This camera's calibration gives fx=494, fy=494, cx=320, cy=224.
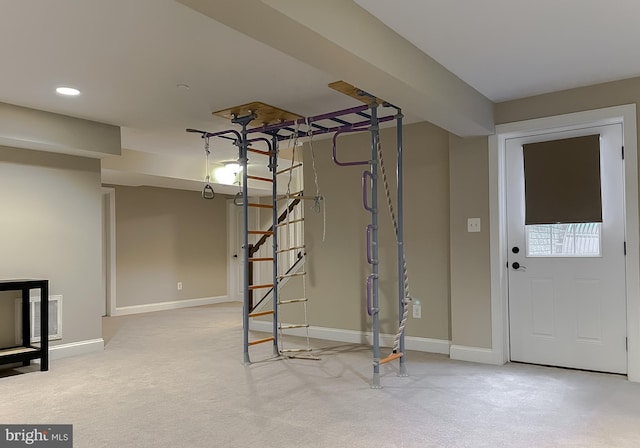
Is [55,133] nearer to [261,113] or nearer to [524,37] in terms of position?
[261,113]

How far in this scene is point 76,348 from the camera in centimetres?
477

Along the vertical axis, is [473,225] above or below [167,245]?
above

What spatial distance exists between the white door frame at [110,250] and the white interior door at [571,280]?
18.7 feet

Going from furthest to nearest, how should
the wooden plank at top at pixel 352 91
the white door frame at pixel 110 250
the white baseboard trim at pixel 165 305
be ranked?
the white baseboard trim at pixel 165 305 → the white door frame at pixel 110 250 → the wooden plank at top at pixel 352 91

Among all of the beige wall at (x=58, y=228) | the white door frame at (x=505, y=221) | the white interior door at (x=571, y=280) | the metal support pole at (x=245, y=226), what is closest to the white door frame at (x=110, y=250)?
the beige wall at (x=58, y=228)

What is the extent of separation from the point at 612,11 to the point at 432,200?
2403 mm

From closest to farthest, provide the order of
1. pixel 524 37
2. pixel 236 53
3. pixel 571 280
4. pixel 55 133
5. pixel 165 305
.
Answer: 1. pixel 524 37
2. pixel 236 53
3. pixel 571 280
4. pixel 55 133
5. pixel 165 305

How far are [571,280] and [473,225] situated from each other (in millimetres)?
888

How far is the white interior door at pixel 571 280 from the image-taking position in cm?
380

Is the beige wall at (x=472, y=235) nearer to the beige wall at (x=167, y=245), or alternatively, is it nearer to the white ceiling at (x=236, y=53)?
the white ceiling at (x=236, y=53)

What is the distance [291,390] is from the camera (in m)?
3.47

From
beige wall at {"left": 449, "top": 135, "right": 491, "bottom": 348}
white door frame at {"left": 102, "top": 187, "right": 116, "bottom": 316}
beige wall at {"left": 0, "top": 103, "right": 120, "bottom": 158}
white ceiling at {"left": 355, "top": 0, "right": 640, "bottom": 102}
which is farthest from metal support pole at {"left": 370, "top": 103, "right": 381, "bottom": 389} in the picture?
white door frame at {"left": 102, "top": 187, "right": 116, "bottom": 316}

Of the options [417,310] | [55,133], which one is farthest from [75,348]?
[417,310]

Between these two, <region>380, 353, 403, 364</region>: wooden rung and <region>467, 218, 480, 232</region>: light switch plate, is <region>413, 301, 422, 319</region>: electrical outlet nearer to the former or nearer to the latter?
<region>467, 218, 480, 232</region>: light switch plate
